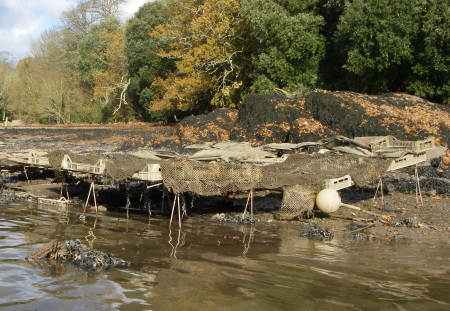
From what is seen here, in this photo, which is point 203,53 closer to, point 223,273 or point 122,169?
point 122,169

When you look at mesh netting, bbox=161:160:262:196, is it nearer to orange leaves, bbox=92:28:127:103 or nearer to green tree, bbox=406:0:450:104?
green tree, bbox=406:0:450:104

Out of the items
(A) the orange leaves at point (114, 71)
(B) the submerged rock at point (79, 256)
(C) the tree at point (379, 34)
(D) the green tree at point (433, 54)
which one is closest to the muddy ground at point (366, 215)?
(B) the submerged rock at point (79, 256)

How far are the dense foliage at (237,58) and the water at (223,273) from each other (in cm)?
1656

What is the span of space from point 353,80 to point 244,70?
8484mm

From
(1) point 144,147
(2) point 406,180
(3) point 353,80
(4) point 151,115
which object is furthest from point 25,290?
(4) point 151,115

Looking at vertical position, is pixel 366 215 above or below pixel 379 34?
below

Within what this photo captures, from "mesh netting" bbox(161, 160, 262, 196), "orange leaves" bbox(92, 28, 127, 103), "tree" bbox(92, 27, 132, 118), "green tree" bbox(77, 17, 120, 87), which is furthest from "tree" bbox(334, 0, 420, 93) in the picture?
"green tree" bbox(77, 17, 120, 87)

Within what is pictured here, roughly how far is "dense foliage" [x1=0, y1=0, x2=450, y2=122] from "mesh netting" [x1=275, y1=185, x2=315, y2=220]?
1596 cm

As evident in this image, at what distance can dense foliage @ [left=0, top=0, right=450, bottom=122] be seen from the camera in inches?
1087

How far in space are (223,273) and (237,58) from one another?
2826 centimetres

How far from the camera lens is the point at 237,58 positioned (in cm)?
3709

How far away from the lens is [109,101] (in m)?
56.2

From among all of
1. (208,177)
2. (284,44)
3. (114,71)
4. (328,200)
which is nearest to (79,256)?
(208,177)

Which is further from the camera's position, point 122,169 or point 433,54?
point 433,54
